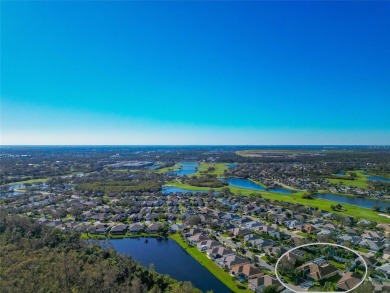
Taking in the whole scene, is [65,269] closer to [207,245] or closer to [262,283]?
[262,283]

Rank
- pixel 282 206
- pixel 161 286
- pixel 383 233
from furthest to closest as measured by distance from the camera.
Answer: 1. pixel 282 206
2. pixel 383 233
3. pixel 161 286

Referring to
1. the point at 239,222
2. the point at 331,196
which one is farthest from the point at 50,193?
the point at 331,196

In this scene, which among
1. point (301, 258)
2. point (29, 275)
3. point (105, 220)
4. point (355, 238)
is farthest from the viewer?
point (105, 220)

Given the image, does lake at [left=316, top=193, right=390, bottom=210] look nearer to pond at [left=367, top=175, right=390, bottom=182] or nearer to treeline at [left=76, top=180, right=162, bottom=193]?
pond at [left=367, top=175, right=390, bottom=182]

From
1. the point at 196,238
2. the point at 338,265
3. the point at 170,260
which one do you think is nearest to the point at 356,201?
the point at 338,265

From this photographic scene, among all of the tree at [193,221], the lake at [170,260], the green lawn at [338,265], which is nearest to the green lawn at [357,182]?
the tree at [193,221]

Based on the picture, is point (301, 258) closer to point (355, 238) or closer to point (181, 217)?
point (355, 238)
